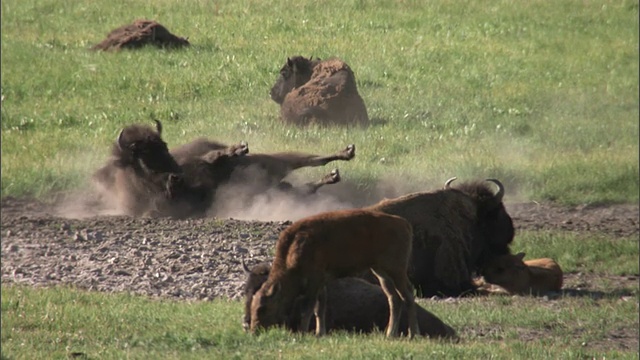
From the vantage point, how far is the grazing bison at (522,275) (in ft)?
41.7

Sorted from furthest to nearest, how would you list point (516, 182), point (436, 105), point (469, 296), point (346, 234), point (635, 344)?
point (436, 105), point (516, 182), point (469, 296), point (635, 344), point (346, 234)

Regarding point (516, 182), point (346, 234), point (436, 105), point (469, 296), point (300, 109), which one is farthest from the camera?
point (436, 105)

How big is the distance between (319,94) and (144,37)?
14.5 ft

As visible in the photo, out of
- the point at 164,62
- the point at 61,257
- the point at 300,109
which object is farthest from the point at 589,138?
the point at 61,257

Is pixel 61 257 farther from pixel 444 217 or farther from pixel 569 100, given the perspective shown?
pixel 569 100

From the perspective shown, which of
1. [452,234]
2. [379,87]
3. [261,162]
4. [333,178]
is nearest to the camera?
[452,234]

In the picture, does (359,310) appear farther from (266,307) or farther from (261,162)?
(261,162)

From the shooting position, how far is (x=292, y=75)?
20.5 meters

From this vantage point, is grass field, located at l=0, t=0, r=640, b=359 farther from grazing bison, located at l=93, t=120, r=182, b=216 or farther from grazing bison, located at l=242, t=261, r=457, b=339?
grazing bison, located at l=242, t=261, r=457, b=339

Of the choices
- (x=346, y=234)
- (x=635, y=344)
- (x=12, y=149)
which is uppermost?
(x=346, y=234)

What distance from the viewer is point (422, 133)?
67.5ft

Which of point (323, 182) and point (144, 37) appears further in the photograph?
point (144, 37)

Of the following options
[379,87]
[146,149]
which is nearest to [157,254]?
[146,149]

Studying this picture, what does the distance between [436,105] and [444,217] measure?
8772 millimetres
